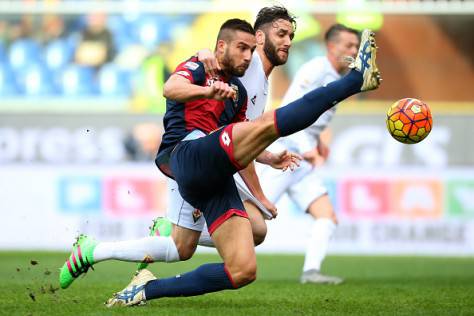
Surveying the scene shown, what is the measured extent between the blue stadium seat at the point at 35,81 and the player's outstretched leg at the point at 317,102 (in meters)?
11.5

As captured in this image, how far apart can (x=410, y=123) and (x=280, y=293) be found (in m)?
2.16

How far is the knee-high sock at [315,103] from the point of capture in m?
6.55

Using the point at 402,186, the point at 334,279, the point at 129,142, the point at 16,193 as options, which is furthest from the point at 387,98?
the point at 334,279

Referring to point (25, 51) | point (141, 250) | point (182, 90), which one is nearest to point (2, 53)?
point (25, 51)

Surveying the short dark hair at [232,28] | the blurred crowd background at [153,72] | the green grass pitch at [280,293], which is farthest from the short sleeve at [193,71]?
the blurred crowd background at [153,72]

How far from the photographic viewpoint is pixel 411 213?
15.1 metres

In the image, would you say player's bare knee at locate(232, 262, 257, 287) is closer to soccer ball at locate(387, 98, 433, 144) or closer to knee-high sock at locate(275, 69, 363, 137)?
knee-high sock at locate(275, 69, 363, 137)

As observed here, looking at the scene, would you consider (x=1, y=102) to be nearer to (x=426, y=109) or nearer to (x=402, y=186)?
(x=402, y=186)

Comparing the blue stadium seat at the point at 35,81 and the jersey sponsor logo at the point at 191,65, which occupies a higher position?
the blue stadium seat at the point at 35,81

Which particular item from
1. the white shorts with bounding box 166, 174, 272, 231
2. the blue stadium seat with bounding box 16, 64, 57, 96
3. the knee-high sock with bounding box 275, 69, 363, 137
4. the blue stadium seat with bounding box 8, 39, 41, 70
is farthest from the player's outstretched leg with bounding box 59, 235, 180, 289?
the blue stadium seat with bounding box 8, 39, 41, 70

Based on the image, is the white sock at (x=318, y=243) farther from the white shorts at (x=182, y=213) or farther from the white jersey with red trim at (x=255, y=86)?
the white shorts at (x=182, y=213)

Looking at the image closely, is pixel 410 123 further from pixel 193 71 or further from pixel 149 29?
pixel 149 29

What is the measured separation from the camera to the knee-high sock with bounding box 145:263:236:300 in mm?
7066

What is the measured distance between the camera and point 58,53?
1786 centimetres
